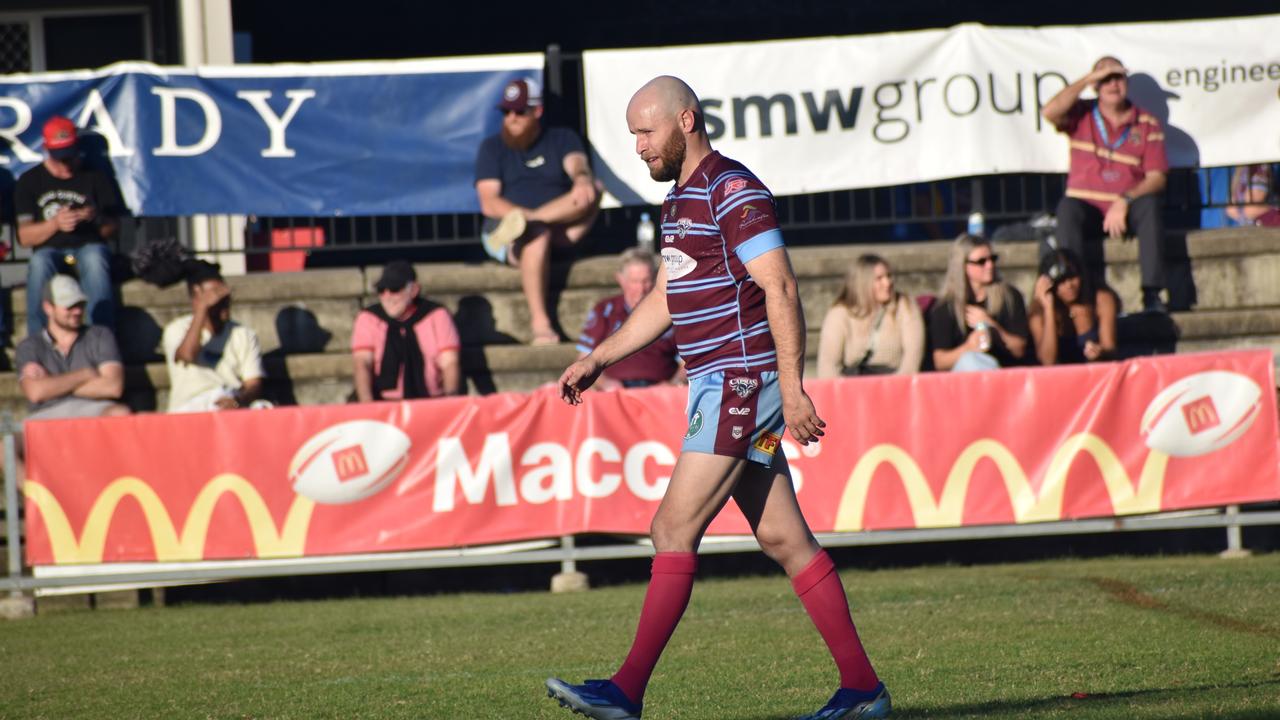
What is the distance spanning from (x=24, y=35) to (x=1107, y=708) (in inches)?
563

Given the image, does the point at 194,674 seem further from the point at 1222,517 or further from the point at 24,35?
the point at 24,35

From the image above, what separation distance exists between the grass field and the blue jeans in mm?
2784

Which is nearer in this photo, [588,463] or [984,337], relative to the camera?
[588,463]

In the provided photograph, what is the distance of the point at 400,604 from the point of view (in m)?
10.2

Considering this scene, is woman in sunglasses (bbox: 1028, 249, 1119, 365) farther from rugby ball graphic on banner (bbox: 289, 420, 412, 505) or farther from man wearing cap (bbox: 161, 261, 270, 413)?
man wearing cap (bbox: 161, 261, 270, 413)

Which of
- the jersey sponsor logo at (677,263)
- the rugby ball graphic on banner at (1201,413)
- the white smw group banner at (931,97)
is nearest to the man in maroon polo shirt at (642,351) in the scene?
the white smw group banner at (931,97)

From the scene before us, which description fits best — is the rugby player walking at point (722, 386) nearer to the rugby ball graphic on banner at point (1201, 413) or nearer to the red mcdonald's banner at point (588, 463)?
the red mcdonald's banner at point (588, 463)

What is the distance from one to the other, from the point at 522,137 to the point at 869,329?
3315mm

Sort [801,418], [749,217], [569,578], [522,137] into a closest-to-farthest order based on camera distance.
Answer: [801,418]
[749,217]
[569,578]
[522,137]

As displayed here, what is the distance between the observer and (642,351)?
11.7 m

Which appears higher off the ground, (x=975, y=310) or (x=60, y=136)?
(x=60, y=136)

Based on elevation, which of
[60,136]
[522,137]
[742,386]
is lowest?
[742,386]

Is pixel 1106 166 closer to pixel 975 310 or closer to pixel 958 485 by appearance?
pixel 975 310

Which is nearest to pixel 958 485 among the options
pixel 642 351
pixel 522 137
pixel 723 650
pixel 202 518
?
pixel 642 351
